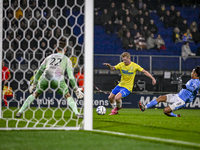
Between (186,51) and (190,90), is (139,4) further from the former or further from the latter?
(190,90)

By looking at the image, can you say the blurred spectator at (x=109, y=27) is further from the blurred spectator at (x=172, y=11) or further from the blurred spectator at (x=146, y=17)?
the blurred spectator at (x=172, y=11)

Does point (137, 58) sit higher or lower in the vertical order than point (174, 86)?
higher

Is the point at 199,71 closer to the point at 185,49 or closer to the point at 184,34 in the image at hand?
the point at 185,49

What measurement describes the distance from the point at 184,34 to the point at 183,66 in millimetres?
3420

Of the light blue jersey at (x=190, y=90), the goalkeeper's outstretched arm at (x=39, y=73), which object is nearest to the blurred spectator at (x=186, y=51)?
the light blue jersey at (x=190, y=90)

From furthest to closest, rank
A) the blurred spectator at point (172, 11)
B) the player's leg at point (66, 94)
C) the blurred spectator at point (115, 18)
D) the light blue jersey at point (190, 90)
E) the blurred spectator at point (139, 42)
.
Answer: the blurred spectator at point (172, 11) < the blurred spectator at point (115, 18) < the blurred spectator at point (139, 42) < the light blue jersey at point (190, 90) < the player's leg at point (66, 94)

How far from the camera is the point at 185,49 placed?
1555 centimetres

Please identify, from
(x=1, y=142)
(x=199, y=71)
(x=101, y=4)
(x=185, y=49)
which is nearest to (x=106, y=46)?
(x=101, y=4)

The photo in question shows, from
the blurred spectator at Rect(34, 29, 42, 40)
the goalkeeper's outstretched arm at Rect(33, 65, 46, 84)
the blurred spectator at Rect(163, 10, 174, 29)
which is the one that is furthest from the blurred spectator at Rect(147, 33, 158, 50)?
the goalkeeper's outstretched arm at Rect(33, 65, 46, 84)

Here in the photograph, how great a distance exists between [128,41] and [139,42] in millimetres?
603

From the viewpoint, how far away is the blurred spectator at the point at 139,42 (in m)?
15.7

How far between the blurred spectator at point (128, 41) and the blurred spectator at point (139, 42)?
9.1 inches

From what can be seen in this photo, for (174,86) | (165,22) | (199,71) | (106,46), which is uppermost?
(165,22)

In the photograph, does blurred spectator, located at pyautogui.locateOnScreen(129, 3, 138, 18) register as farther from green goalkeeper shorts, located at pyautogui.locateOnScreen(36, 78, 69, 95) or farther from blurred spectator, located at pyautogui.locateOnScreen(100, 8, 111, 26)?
green goalkeeper shorts, located at pyautogui.locateOnScreen(36, 78, 69, 95)
